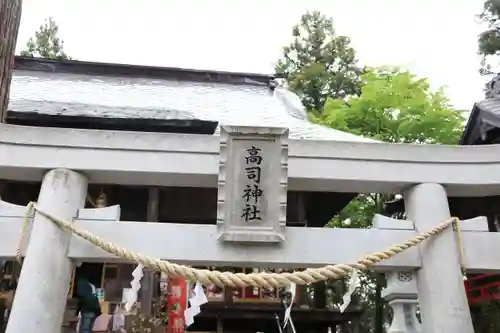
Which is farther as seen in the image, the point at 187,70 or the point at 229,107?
the point at 187,70

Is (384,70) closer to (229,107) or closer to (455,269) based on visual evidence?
(229,107)

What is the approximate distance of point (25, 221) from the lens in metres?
3.75

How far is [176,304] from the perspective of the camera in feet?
23.2

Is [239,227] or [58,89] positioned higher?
[58,89]

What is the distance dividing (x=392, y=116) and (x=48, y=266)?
10.6 m

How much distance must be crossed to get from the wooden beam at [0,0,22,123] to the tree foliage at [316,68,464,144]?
9317 mm

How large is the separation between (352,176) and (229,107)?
6.65 meters

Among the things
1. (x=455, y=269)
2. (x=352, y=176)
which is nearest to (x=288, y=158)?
(x=352, y=176)

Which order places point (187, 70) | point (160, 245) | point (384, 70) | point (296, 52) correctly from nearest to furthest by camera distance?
point (160, 245) < point (187, 70) < point (384, 70) < point (296, 52)

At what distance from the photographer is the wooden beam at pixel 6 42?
14.7ft

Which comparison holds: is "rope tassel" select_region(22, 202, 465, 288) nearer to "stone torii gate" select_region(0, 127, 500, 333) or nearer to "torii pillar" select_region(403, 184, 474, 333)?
"stone torii gate" select_region(0, 127, 500, 333)

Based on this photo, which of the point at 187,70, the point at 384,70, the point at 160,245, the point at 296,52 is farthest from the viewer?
the point at 296,52

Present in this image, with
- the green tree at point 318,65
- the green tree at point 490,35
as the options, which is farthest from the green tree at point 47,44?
the green tree at point 490,35

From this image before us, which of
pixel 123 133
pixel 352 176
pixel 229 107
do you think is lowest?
pixel 352 176
